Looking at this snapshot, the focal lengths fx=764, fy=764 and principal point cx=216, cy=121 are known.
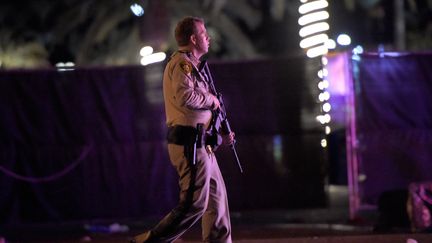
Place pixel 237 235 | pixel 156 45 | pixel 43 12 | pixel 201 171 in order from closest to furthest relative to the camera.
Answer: pixel 201 171 → pixel 237 235 → pixel 156 45 → pixel 43 12

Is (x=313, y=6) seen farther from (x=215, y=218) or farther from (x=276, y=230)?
(x=215, y=218)

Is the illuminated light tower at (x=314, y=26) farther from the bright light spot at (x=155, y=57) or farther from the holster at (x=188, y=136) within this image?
the holster at (x=188, y=136)

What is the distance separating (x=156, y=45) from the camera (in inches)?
574

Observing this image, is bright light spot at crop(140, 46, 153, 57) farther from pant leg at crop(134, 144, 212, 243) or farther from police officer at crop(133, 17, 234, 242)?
pant leg at crop(134, 144, 212, 243)

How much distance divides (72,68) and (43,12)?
619 inches

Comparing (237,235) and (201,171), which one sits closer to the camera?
(201,171)

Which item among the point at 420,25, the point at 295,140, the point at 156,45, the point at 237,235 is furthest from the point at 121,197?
the point at 420,25

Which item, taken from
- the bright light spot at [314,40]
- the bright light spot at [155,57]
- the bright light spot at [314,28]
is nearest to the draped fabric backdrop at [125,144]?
the bright light spot at [155,57]

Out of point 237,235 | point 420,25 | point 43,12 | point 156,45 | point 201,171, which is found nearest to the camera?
point 201,171

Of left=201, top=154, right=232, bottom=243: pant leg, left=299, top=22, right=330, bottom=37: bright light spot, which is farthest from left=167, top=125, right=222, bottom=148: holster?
left=299, top=22, right=330, bottom=37: bright light spot

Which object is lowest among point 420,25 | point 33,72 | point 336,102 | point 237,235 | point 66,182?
point 237,235

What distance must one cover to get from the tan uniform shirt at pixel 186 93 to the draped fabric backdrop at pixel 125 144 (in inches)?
121

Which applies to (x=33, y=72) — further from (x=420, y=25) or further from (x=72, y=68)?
(x=420, y=25)

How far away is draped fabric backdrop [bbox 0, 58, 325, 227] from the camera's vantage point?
935 centimetres
